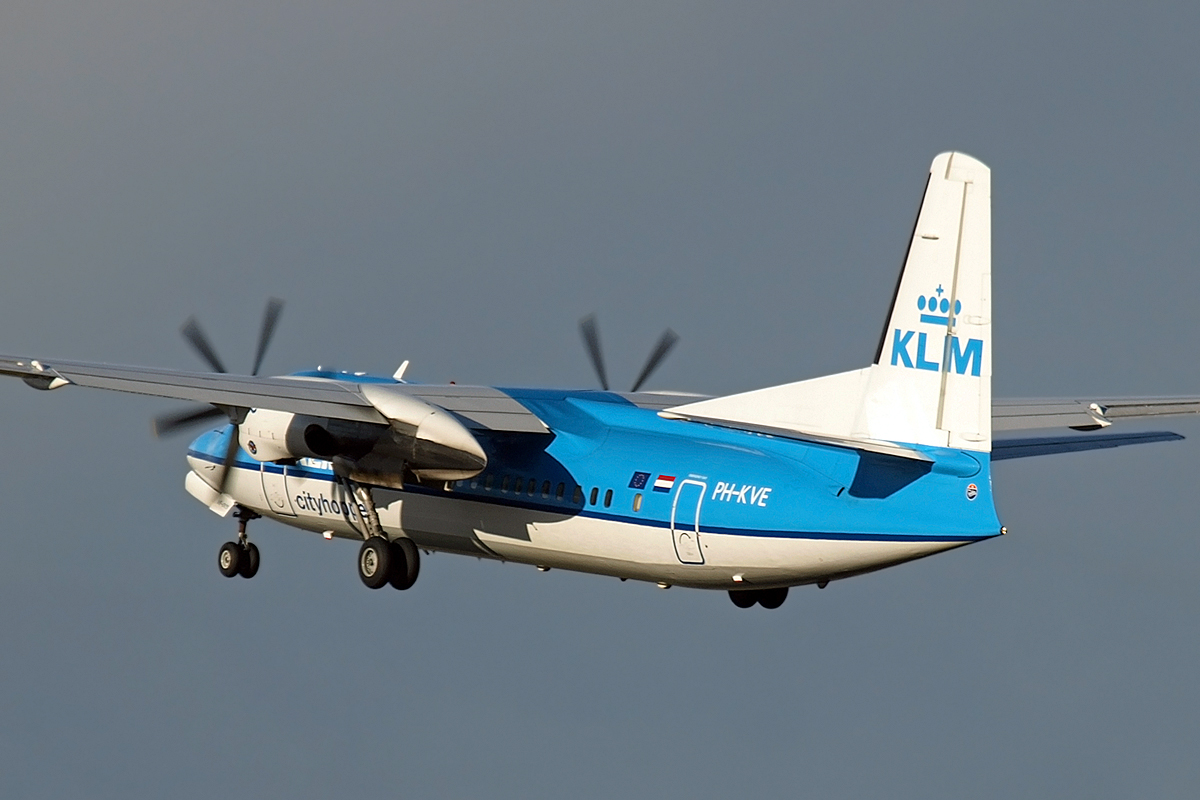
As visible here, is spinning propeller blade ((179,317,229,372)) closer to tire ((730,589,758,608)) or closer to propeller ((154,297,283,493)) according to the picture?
propeller ((154,297,283,493))

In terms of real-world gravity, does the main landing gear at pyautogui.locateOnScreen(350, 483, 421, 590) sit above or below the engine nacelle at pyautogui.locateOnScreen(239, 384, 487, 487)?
below

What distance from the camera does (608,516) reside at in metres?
25.5

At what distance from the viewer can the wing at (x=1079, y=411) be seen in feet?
85.4

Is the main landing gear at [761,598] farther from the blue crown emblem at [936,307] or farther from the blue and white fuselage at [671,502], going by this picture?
the blue crown emblem at [936,307]

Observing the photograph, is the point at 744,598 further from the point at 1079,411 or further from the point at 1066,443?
the point at 1079,411

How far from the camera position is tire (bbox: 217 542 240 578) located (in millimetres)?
31328

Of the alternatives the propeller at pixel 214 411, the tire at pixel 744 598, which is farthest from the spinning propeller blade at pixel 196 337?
the tire at pixel 744 598

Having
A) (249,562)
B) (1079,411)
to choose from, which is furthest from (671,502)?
(249,562)

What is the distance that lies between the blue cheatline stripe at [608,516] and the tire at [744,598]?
311 cm

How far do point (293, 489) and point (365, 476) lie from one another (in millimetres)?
2576

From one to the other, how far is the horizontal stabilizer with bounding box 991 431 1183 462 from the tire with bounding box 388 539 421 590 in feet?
27.5

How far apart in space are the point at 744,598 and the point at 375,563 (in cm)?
531

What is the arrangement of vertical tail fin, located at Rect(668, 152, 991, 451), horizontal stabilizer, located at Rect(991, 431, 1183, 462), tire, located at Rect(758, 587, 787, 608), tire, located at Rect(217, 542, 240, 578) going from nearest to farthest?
vertical tail fin, located at Rect(668, 152, 991, 451) < horizontal stabilizer, located at Rect(991, 431, 1183, 462) < tire, located at Rect(758, 587, 787, 608) < tire, located at Rect(217, 542, 240, 578)

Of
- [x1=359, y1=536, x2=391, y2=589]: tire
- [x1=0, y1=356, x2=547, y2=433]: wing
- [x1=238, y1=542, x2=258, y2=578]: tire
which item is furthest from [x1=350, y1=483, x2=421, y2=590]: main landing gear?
[x1=238, y1=542, x2=258, y2=578]: tire
